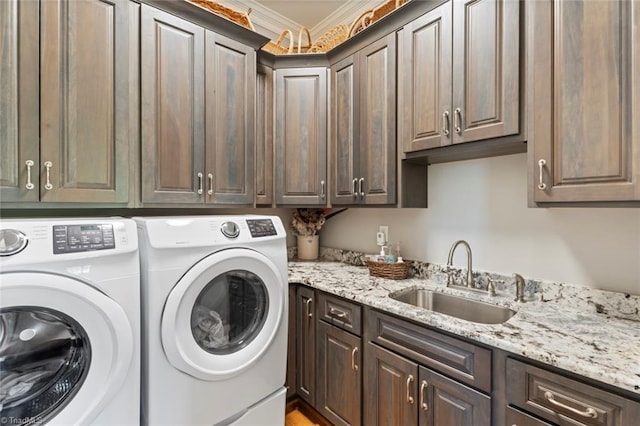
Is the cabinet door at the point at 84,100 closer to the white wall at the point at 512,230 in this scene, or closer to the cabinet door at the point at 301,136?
the cabinet door at the point at 301,136

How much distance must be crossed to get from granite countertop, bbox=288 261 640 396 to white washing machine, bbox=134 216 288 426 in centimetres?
41

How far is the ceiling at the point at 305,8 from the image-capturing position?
2430mm

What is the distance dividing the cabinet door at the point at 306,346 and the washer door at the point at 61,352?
3.28 feet

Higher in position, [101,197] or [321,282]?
[101,197]

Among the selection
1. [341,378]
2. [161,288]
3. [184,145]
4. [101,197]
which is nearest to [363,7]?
[184,145]

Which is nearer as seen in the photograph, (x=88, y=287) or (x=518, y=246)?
(x=88, y=287)

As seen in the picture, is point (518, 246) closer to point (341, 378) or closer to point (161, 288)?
point (341, 378)

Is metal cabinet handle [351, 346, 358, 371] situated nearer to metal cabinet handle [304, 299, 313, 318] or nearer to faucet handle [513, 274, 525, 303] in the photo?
metal cabinet handle [304, 299, 313, 318]

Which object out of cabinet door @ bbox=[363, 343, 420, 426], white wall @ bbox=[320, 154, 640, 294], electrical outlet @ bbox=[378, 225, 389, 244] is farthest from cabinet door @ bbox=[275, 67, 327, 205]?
cabinet door @ bbox=[363, 343, 420, 426]

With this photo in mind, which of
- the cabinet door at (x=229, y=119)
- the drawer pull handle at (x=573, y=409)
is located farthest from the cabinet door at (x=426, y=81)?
the drawer pull handle at (x=573, y=409)

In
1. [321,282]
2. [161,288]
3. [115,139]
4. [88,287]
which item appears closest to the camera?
[88,287]

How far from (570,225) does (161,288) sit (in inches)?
71.9

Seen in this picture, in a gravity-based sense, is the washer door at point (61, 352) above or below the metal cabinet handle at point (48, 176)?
below

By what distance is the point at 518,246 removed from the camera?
5.10 feet
